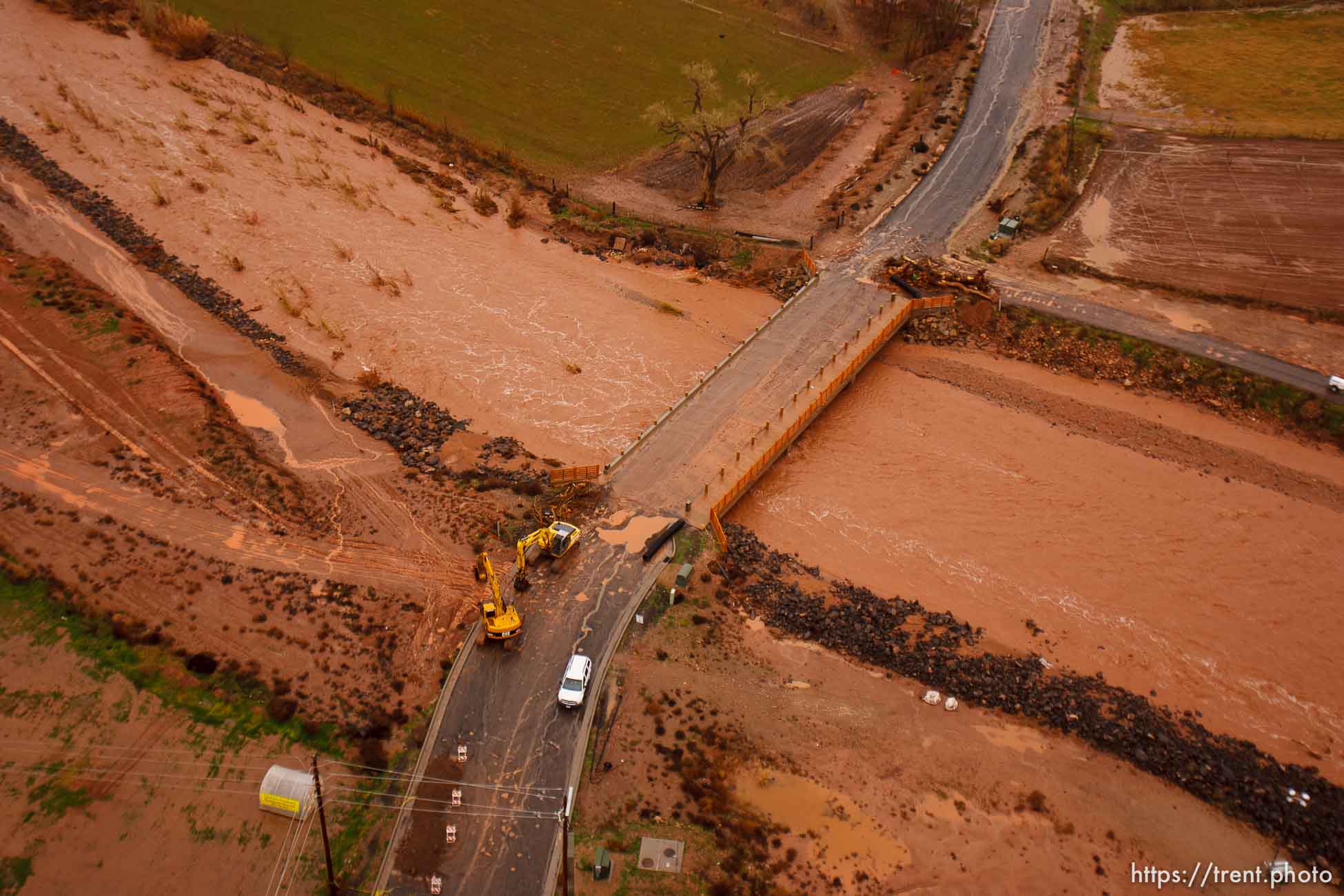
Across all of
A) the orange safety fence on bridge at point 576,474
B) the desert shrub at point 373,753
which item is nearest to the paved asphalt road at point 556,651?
the orange safety fence on bridge at point 576,474

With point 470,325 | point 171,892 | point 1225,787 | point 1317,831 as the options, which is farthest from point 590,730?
point 470,325

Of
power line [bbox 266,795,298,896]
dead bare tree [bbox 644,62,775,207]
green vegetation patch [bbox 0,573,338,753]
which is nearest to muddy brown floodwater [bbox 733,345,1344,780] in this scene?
green vegetation patch [bbox 0,573,338,753]

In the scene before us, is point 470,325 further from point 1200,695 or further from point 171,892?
point 1200,695

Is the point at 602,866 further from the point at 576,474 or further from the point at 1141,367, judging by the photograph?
the point at 1141,367

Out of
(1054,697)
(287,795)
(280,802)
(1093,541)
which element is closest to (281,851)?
(280,802)

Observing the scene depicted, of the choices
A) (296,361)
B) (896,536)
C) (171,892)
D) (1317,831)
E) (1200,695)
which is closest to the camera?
(171,892)

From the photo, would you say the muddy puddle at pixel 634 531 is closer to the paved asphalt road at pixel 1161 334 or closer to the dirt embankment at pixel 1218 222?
the paved asphalt road at pixel 1161 334
